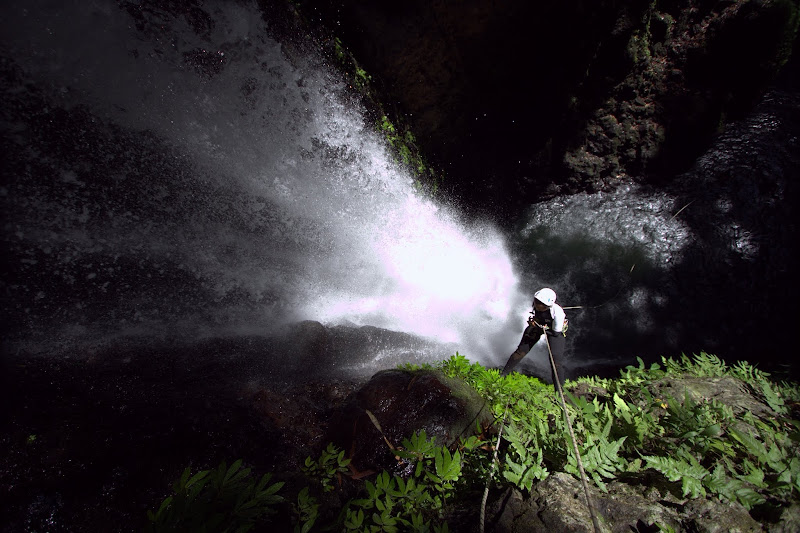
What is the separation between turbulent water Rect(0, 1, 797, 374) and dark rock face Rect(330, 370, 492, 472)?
6.34 feet

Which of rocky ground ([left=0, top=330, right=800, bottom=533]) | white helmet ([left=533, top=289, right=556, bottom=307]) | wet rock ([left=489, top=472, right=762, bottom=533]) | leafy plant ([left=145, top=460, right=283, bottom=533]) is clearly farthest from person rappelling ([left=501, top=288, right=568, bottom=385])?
leafy plant ([left=145, top=460, right=283, bottom=533])

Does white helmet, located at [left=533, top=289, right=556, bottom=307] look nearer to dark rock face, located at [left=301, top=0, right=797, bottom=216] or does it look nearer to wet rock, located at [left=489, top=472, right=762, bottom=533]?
wet rock, located at [left=489, top=472, right=762, bottom=533]

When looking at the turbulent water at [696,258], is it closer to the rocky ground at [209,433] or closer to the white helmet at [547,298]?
the white helmet at [547,298]

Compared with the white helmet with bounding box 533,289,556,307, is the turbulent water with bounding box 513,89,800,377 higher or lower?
higher

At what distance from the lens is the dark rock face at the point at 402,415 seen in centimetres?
263

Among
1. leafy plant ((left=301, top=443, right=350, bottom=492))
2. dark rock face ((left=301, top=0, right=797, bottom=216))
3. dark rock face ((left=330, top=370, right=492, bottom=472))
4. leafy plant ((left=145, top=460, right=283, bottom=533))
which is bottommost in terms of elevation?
leafy plant ((left=145, top=460, right=283, bottom=533))

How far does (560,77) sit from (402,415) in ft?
23.5

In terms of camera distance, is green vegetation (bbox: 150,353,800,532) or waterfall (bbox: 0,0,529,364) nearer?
green vegetation (bbox: 150,353,800,532)

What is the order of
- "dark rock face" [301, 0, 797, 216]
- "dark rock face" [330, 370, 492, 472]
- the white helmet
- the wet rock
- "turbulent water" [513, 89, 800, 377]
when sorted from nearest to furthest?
the wet rock < "dark rock face" [330, 370, 492, 472] < the white helmet < "dark rock face" [301, 0, 797, 216] < "turbulent water" [513, 89, 800, 377]

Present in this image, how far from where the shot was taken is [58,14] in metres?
3.62

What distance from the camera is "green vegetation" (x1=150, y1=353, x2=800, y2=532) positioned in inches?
57.6

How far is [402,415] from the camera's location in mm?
2824

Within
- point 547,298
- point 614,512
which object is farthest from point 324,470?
point 547,298

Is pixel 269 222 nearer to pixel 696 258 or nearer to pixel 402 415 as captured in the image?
pixel 402 415
